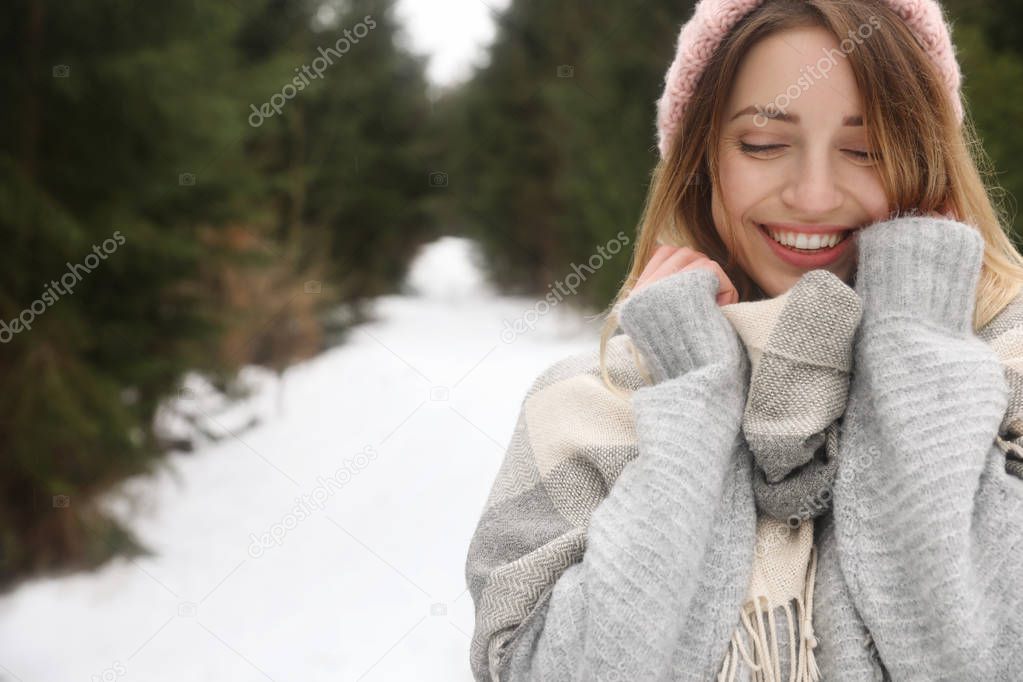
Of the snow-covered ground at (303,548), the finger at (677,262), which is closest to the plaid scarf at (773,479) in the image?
the finger at (677,262)

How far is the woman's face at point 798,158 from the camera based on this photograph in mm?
1348

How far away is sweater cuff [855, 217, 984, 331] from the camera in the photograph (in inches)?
49.6

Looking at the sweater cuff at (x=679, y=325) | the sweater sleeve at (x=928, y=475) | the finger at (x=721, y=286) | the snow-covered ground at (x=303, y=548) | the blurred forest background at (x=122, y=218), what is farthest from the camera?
the blurred forest background at (x=122, y=218)

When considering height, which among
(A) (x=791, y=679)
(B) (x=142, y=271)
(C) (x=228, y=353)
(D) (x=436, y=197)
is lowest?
(A) (x=791, y=679)

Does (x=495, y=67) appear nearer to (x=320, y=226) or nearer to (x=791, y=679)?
(x=320, y=226)

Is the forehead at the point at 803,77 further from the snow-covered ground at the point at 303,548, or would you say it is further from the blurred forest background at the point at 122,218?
the snow-covered ground at the point at 303,548

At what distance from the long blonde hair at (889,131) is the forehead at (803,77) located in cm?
1

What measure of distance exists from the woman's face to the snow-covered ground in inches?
102

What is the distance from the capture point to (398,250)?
1528 cm

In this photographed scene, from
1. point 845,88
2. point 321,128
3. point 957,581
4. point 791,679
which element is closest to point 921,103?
point 845,88

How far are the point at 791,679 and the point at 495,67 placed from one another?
16699 millimetres

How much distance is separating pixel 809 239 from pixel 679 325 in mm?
271

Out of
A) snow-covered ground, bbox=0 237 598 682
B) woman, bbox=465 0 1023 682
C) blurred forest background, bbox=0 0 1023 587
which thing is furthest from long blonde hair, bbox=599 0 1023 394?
snow-covered ground, bbox=0 237 598 682

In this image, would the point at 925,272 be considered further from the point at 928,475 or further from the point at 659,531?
the point at 659,531
